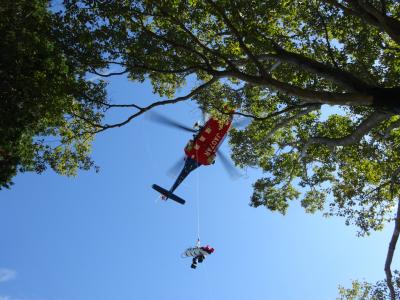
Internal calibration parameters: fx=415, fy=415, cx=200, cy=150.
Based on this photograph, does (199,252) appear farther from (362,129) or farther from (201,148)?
(362,129)

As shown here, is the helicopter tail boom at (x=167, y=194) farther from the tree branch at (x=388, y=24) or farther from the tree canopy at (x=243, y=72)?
the tree branch at (x=388, y=24)

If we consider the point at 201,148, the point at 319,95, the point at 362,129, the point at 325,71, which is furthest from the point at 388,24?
the point at 201,148

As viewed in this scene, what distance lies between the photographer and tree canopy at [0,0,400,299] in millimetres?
11156

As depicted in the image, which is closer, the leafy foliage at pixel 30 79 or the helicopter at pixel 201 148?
the leafy foliage at pixel 30 79

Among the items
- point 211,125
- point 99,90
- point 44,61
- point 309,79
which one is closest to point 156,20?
point 99,90

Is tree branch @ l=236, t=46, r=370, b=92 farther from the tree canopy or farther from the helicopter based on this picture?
the helicopter

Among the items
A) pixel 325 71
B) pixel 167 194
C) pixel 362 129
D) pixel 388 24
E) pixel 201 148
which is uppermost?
pixel 201 148

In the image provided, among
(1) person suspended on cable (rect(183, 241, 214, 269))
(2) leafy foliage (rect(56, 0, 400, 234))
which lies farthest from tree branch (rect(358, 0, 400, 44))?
(1) person suspended on cable (rect(183, 241, 214, 269))

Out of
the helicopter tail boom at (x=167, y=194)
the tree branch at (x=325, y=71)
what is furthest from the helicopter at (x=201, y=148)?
the tree branch at (x=325, y=71)

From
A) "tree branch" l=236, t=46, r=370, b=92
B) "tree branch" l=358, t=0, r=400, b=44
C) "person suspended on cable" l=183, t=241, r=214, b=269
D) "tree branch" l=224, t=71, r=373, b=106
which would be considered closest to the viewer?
"tree branch" l=358, t=0, r=400, b=44

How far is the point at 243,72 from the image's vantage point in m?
12.5

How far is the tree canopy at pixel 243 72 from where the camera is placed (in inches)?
439

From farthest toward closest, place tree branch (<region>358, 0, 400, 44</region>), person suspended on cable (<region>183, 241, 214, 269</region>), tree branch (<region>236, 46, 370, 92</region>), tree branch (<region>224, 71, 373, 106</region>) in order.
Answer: person suspended on cable (<region>183, 241, 214, 269</region>) → tree branch (<region>236, 46, 370, 92</region>) → tree branch (<region>224, 71, 373, 106</region>) → tree branch (<region>358, 0, 400, 44</region>)

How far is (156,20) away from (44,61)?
4103mm
